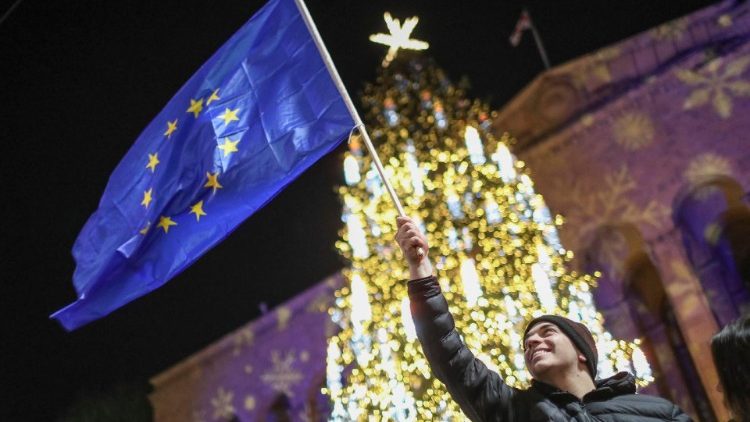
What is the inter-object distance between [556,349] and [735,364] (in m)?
0.69

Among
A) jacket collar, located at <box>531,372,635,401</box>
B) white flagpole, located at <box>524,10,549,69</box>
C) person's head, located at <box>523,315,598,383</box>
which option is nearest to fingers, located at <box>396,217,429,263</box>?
person's head, located at <box>523,315,598,383</box>

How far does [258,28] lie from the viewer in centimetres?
541

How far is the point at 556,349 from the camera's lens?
2869 mm

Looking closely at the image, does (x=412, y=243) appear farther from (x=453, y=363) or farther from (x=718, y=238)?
(x=718, y=238)

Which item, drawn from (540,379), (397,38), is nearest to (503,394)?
(540,379)

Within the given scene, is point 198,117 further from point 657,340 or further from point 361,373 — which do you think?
point 657,340

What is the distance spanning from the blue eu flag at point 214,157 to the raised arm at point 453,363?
2014 millimetres

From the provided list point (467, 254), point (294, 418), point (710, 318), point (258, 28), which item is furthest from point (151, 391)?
point (258, 28)

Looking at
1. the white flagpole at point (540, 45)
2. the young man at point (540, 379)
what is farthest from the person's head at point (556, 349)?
the white flagpole at point (540, 45)

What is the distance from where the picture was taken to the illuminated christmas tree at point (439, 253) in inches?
379

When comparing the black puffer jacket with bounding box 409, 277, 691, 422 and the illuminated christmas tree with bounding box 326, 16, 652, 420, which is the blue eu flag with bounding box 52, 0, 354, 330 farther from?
the illuminated christmas tree with bounding box 326, 16, 652, 420

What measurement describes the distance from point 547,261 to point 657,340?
361 cm

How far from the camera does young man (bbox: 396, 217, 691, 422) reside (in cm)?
268

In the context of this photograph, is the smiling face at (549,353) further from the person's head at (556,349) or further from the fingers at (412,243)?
the fingers at (412,243)
